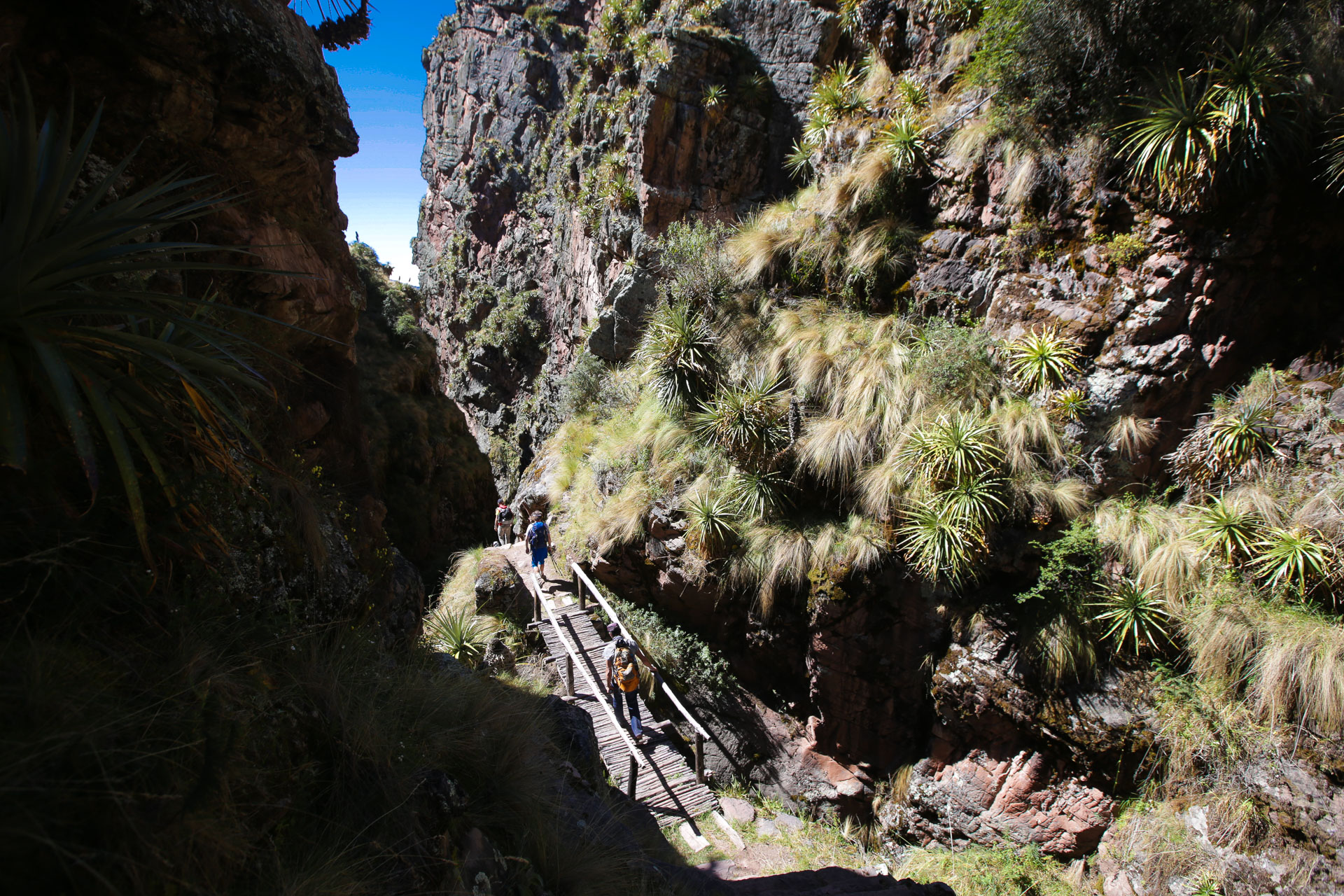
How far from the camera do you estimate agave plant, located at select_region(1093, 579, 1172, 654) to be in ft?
21.9

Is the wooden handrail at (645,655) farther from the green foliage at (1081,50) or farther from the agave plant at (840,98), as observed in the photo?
the agave plant at (840,98)

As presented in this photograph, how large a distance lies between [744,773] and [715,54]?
56.8 feet

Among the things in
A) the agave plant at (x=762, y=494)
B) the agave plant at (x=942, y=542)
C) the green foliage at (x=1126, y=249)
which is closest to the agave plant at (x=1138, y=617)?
the agave plant at (x=942, y=542)

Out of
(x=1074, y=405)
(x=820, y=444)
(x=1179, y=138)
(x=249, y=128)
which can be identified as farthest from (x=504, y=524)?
(x=1179, y=138)

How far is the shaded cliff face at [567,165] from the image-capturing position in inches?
635

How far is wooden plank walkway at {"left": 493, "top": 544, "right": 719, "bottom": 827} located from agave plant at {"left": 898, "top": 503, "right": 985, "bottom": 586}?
4.56 meters

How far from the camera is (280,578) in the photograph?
3709 millimetres

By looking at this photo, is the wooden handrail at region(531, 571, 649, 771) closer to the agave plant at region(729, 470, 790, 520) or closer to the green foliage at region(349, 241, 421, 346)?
the agave plant at region(729, 470, 790, 520)

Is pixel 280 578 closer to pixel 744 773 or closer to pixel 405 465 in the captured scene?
pixel 744 773

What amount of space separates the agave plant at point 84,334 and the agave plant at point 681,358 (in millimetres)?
8158

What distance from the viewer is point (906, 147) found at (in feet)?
32.2

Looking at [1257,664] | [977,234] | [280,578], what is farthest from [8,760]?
[977,234]

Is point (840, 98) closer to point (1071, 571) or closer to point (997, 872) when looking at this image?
point (1071, 571)

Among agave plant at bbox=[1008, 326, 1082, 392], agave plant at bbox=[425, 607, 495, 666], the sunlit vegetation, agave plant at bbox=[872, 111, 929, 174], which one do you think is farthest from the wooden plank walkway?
agave plant at bbox=[872, 111, 929, 174]
